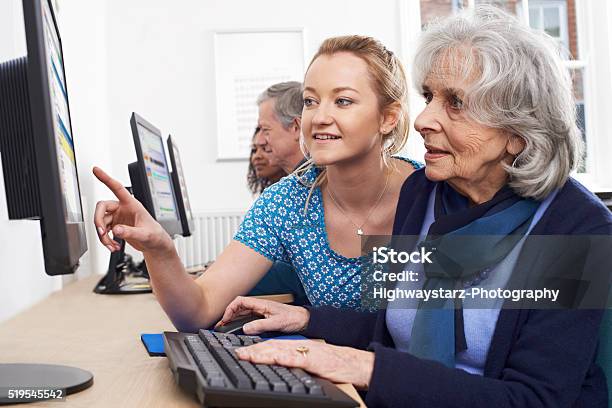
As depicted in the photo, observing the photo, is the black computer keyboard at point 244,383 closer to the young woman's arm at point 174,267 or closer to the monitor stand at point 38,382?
the monitor stand at point 38,382

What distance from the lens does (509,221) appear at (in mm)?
1126

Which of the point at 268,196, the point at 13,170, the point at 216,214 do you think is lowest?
the point at 216,214

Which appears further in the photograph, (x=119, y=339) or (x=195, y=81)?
(x=195, y=81)

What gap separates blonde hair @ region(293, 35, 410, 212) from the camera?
165 centimetres

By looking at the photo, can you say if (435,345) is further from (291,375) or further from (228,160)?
(228,160)

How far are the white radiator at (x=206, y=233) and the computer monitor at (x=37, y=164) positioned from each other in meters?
3.48

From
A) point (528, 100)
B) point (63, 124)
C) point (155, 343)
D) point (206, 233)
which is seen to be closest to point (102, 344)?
point (155, 343)

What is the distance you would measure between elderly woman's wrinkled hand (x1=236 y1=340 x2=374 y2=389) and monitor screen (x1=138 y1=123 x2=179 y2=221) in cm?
113

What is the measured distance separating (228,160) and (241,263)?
10.2 ft

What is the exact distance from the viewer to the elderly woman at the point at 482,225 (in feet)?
3.09

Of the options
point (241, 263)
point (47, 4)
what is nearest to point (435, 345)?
point (241, 263)

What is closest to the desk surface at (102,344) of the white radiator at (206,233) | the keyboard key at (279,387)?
the keyboard key at (279,387)

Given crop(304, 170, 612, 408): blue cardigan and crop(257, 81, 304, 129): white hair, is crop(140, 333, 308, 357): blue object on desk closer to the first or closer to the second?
crop(304, 170, 612, 408): blue cardigan

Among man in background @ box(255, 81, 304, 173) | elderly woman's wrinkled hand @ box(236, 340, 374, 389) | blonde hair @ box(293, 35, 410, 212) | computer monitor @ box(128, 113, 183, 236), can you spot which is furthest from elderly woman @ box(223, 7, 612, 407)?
man in background @ box(255, 81, 304, 173)
